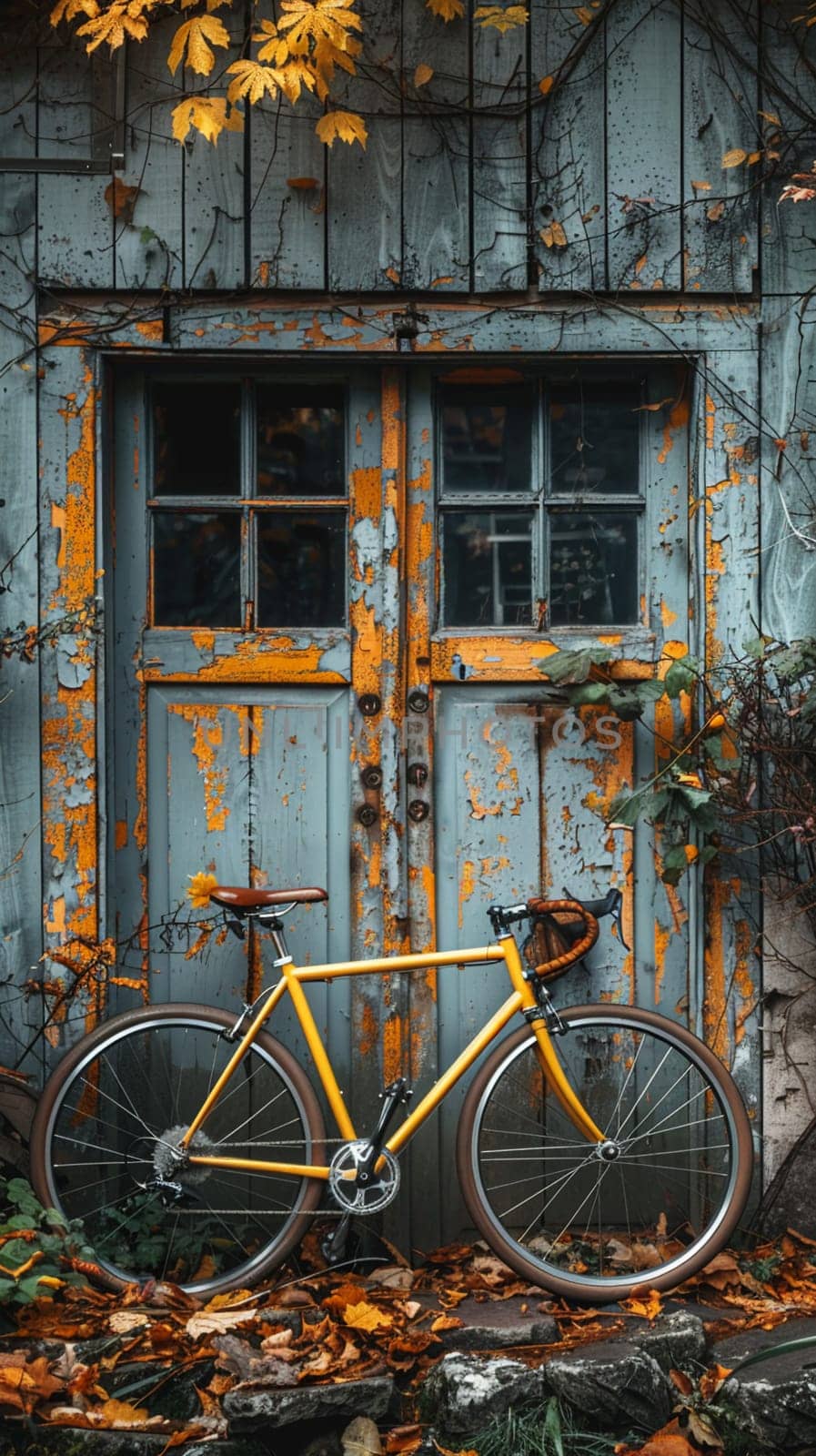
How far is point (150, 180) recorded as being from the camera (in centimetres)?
362

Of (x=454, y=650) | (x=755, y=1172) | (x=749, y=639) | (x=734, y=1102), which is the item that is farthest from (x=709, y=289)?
(x=755, y=1172)

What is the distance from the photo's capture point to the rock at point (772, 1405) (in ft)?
9.27

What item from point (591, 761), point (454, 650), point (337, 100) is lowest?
point (591, 761)

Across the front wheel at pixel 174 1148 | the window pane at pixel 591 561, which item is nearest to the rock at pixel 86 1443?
the front wheel at pixel 174 1148

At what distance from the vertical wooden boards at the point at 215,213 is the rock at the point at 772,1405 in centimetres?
318

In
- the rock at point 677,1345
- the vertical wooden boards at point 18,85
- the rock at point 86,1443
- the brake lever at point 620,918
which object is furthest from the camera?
the brake lever at point 620,918

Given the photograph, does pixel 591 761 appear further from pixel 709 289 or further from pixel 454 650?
pixel 709 289

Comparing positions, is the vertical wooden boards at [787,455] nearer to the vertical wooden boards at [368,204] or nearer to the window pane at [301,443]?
the vertical wooden boards at [368,204]

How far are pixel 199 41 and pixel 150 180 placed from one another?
1.41 ft

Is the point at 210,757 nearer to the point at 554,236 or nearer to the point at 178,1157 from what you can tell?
the point at 178,1157

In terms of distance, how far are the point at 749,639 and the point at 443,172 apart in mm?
1639

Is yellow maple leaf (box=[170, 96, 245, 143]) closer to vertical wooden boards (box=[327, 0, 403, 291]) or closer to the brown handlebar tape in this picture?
vertical wooden boards (box=[327, 0, 403, 291])

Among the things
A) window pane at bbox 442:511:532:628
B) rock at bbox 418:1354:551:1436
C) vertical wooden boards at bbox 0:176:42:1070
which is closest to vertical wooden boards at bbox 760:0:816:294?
window pane at bbox 442:511:532:628

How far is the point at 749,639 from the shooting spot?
3.67m
